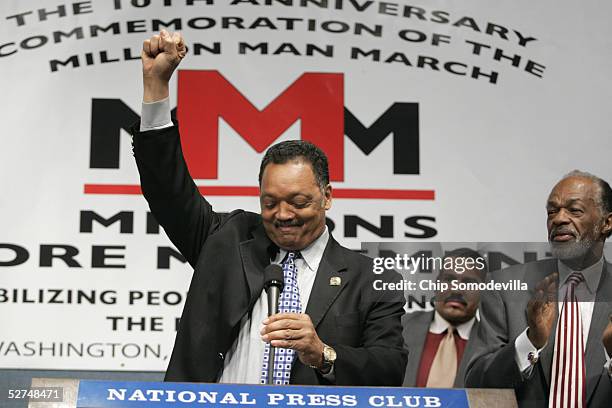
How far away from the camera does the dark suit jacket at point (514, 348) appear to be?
247 centimetres

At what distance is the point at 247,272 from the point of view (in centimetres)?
235

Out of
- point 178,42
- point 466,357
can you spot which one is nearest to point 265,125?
point 466,357

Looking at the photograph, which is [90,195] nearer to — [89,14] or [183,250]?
[89,14]

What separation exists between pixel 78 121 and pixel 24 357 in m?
0.94

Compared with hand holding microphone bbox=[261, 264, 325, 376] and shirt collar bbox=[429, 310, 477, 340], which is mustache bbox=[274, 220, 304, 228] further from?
shirt collar bbox=[429, 310, 477, 340]

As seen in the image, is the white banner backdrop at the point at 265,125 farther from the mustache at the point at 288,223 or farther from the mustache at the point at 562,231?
the mustache at the point at 288,223

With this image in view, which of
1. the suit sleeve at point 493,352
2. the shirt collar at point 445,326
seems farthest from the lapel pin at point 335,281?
the shirt collar at point 445,326

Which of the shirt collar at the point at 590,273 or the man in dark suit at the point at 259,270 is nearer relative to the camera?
the man in dark suit at the point at 259,270

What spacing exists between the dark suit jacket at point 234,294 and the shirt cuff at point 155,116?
0.07ft

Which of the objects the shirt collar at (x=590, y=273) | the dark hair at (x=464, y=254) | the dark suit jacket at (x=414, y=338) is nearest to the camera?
the shirt collar at (x=590, y=273)

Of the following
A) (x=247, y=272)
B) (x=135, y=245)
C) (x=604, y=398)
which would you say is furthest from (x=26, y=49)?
(x=604, y=398)

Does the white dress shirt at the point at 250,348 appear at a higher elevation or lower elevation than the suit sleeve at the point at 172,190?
lower

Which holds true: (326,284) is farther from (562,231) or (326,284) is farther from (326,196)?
(562,231)

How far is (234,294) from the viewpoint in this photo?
7.63ft
